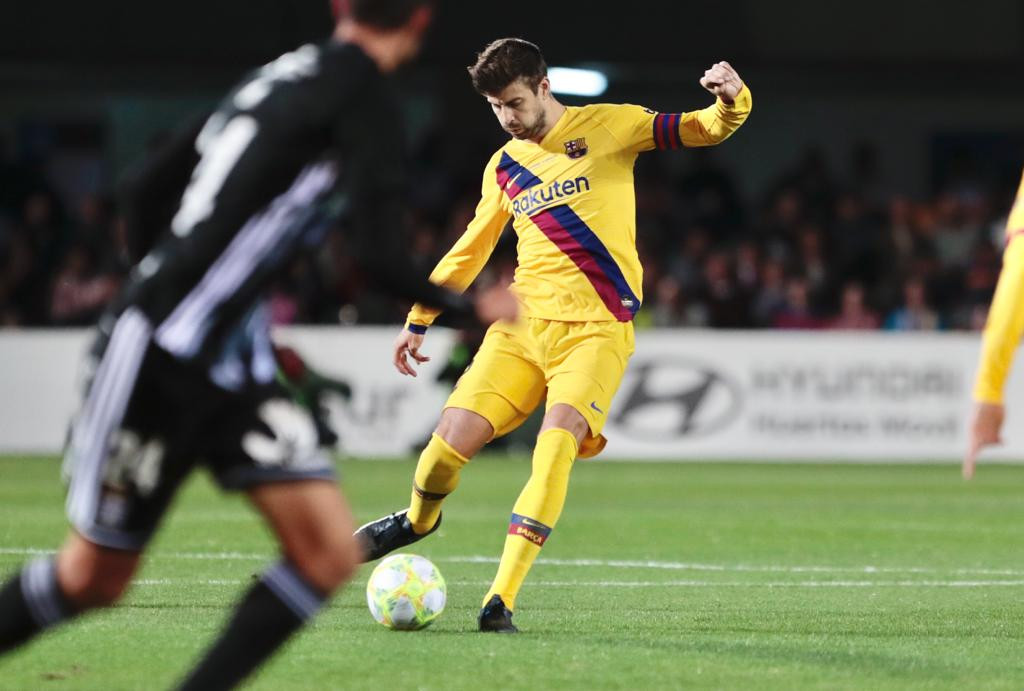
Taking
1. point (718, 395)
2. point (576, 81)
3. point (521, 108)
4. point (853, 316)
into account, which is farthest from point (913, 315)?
point (521, 108)

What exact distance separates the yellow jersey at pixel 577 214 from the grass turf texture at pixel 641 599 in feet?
4.18

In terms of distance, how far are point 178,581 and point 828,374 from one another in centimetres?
1083

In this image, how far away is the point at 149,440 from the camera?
13.8ft

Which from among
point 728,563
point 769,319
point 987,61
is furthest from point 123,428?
point 987,61

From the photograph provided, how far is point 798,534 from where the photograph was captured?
10.9 m

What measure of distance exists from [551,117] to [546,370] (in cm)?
102

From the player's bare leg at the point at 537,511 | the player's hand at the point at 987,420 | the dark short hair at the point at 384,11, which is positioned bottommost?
the player's bare leg at the point at 537,511

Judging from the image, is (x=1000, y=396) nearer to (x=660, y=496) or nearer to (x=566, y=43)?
(x=660, y=496)

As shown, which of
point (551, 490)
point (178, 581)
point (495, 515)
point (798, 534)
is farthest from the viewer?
point (495, 515)

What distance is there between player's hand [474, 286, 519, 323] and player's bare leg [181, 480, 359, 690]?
1.85ft

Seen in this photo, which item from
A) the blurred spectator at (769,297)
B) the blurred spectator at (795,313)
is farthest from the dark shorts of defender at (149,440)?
the blurred spectator at (769,297)

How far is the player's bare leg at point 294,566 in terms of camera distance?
4.19 m

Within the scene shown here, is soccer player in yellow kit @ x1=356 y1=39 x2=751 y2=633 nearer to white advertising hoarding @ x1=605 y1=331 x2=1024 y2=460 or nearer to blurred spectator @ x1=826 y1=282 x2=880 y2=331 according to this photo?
white advertising hoarding @ x1=605 y1=331 x2=1024 y2=460

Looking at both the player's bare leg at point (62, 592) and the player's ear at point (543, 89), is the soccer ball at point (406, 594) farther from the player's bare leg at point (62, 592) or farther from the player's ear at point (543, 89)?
the player's bare leg at point (62, 592)
